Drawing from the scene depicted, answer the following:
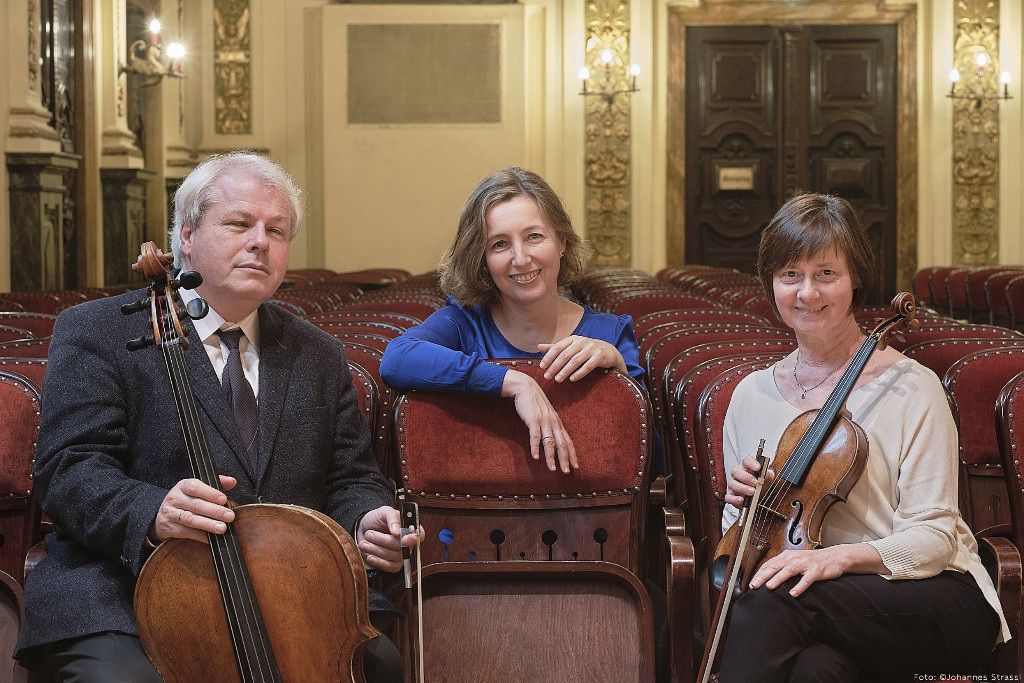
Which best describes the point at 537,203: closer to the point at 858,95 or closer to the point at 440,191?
the point at 440,191

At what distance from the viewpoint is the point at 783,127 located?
12.6 m

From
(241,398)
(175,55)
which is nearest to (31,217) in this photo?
(175,55)

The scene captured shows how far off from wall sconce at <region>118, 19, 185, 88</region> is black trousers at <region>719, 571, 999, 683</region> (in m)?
9.29

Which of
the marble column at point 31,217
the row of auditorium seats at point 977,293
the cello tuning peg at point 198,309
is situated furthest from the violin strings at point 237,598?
the marble column at point 31,217

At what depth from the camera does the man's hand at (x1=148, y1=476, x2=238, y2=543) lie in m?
1.71

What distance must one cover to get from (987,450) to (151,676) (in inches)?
76.3

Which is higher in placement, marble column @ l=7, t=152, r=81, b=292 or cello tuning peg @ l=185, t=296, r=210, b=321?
marble column @ l=7, t=152, r=81, b=292

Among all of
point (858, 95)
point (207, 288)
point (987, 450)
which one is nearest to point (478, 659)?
point (207, 288)

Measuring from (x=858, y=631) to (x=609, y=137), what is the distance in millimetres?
10751

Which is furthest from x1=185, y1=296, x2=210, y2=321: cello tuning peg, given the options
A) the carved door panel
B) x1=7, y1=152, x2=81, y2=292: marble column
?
the carved door panel

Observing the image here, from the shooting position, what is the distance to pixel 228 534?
171 cm

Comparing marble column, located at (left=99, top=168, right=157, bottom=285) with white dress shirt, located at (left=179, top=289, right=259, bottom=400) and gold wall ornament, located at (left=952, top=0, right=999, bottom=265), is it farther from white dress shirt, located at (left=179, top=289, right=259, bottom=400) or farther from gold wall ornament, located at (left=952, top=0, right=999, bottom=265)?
white dress shirt, located at (left=179, top=289, right=259, bottom=400)

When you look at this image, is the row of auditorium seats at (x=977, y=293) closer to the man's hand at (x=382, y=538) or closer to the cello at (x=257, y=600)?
the man's hand at (x=382, y=538)

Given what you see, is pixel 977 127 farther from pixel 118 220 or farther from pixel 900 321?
pixel 900 321
